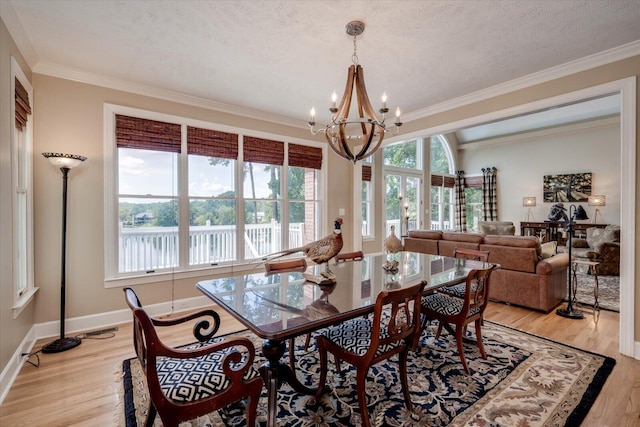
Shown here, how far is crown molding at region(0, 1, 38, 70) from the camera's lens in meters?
2.01

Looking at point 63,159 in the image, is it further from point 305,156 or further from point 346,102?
point 305,156

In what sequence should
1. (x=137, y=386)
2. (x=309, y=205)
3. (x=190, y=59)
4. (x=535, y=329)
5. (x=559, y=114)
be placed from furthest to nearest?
(x=559, y=114) → (x=309, y=205) → (x=535, y=329) → (x=190, y=59) → (x=137, y=386)

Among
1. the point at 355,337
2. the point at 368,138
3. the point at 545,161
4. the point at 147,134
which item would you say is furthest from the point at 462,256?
the point at 545,161

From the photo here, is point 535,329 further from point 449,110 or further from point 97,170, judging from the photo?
point 97,170

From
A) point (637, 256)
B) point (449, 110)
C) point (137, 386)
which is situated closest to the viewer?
point (137, 386)

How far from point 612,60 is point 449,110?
1543 millimetres

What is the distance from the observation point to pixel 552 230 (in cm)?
732

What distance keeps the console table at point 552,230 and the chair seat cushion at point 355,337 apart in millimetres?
6855

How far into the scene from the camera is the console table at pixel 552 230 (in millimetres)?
6793

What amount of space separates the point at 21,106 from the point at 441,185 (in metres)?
8.76

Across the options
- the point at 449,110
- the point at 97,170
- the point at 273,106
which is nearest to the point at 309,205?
the point at 273,106

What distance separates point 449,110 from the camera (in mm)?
3844

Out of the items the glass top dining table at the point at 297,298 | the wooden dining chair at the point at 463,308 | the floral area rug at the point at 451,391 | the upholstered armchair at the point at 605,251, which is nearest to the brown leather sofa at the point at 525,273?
the floral area rug at the point at 451,391

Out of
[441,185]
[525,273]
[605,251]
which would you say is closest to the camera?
[525,273]
